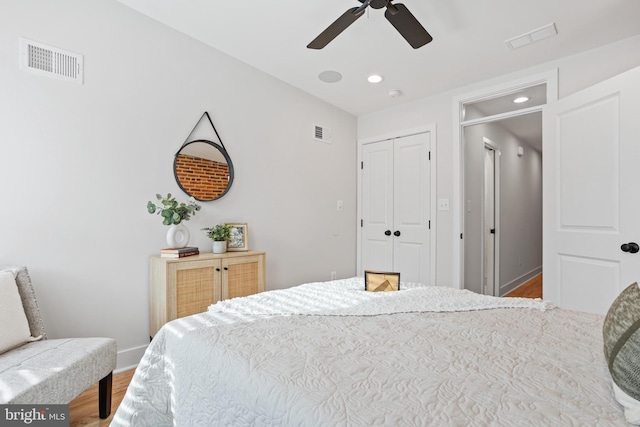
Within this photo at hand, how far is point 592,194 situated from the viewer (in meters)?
2.42

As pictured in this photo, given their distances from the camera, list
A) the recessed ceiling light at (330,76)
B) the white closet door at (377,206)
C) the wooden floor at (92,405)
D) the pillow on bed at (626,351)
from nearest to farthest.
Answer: the pillow on bed at (626,351) → the wooden floor at (92,405) → the recessed ceiling light at (330,76) → the white closet door at (377,206)

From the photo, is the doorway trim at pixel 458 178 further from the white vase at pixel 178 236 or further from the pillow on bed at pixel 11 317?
the pillow on bed at pixel 11 317

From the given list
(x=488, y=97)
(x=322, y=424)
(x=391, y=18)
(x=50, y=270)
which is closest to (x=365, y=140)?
(x=488, y=97)

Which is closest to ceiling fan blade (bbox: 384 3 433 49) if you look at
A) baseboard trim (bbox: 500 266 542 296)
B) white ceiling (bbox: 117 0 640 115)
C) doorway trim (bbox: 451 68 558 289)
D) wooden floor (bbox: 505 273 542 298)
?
white ceiling (bbox: 117 0 640 115)

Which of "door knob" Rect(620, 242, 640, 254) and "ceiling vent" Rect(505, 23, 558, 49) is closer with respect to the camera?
"door knob" Rect(620, 242, 640, 254)

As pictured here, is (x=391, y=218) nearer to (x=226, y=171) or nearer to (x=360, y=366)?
(x=226, y=171)

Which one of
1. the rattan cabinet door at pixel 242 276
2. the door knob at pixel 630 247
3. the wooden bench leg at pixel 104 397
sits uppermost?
the door knob at pixel 630 247

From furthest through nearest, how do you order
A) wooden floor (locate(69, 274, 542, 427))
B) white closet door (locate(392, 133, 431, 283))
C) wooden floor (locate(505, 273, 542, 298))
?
wooden floor (locate(505, 273, 542, 298))
white closet door (locate(392, 133, 431, 283))
wooden floor (locate(69, 274, 542, 427))

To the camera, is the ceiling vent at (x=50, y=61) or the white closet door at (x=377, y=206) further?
the white closet door at (x=377, y=206)

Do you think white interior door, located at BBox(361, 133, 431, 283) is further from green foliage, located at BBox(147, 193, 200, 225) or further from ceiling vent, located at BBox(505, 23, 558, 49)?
green foliage, located at BBox(147, 193, 200, 225)

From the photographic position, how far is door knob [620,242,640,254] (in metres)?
2.11

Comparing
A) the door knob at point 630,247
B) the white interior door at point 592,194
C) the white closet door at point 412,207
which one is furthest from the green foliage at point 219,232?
the door knob at point 630,247

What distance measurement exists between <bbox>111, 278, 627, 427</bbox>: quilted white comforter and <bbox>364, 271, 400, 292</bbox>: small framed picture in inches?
8.4

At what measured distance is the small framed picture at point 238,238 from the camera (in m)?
2.82
